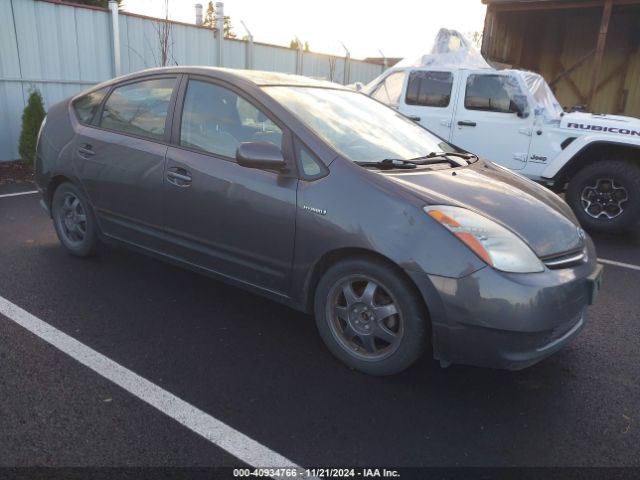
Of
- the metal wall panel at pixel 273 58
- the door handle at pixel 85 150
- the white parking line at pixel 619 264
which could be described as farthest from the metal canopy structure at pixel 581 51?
the door handle at pixel 85 150

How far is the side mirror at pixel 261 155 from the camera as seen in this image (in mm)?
2914

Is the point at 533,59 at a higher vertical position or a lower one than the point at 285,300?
higher

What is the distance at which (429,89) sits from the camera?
7188 mm

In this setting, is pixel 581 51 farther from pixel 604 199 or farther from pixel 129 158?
pixel 129 158

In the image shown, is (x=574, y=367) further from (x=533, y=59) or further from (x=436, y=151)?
(x=533, y=59)

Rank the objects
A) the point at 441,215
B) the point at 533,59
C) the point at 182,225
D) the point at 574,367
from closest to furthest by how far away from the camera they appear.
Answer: the point at 441,215 < the point at 574,367 < the point at 182,225 < the point at 533,59

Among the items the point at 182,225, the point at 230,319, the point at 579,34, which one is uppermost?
the point at 579,34

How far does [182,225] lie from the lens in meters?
3.48

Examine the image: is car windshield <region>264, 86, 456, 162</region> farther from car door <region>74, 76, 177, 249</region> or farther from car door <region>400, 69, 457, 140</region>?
car door <region>400, 69, 457, 140</region>

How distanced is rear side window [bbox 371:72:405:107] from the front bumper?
5.35m

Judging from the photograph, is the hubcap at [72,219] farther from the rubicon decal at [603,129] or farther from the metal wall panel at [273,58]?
the metal wall panel at [273,58]

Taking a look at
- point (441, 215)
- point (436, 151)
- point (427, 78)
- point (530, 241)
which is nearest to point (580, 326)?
point (530, 241)

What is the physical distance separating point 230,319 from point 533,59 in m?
14.5

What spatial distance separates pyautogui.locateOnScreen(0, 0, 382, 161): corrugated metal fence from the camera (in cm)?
872
